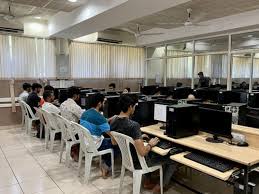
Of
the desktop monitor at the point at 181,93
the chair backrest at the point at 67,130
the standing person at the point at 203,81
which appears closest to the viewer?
the chair backrest at the point at 67,130

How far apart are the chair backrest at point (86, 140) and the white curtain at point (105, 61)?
4.67m

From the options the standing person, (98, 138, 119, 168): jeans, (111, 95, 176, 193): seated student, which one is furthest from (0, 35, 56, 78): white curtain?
(111, 95, 176, 193): seated student

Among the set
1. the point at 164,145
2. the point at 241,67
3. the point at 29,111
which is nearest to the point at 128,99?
the point at 164,145

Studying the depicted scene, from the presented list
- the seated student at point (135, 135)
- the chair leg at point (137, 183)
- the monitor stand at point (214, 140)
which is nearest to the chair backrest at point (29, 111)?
the seated student at point (135, 135)

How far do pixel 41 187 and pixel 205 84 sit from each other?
569 cm

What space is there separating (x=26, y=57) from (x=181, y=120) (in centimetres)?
558

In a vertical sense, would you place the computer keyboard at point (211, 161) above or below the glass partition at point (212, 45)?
below

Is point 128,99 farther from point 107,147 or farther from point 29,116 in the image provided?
point 29,116

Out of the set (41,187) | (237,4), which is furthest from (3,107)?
(237,4)

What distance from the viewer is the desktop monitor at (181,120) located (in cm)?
272

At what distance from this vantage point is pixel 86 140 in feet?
10.3

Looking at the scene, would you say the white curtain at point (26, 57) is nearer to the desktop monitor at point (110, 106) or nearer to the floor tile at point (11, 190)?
the desktop monitor at point (110, 106)

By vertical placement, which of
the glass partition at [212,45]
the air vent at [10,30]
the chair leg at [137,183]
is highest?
the air vent at [10,30]

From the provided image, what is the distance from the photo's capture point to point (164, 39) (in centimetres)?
760
